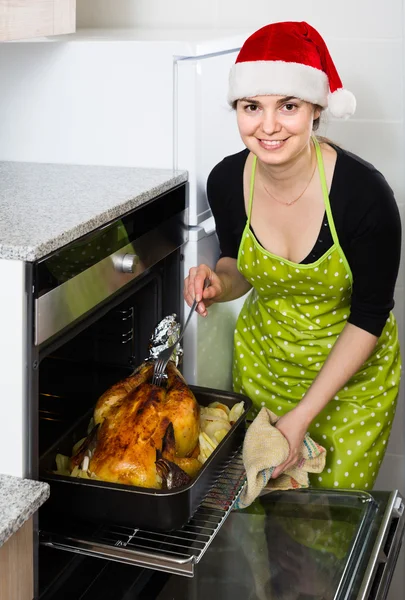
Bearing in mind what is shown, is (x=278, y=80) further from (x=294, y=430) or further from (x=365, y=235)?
(x=294, y=430)

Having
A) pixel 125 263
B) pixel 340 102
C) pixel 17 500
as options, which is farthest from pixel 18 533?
pixel 340 102

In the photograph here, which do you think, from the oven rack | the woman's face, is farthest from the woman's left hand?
the woman's face

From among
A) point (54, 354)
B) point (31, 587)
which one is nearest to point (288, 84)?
point (54, 354)

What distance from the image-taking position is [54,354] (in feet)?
5.11

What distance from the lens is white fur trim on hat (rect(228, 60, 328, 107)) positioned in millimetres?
1434

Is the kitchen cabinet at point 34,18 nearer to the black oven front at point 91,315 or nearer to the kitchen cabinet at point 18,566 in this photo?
the black oven front at point 91,315

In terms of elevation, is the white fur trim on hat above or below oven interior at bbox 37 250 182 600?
above

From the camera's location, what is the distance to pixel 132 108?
1.72 metres

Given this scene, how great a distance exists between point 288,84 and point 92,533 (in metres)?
0.74

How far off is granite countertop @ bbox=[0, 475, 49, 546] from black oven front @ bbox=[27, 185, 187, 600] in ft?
0.11

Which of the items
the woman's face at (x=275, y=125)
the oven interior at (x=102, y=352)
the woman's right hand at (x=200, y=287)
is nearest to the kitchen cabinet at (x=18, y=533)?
the oven interior at (x=102, y=352)

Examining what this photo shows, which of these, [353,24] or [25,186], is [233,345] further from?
[353,24]

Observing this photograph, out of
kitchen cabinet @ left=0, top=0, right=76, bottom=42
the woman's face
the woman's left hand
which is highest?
kitchen cabinet @ left=0, top=0, right=76, bottom=42

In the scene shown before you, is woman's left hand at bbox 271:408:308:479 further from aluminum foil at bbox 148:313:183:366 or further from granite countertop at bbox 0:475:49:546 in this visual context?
granite countertop at bbox 0:475:49:546
